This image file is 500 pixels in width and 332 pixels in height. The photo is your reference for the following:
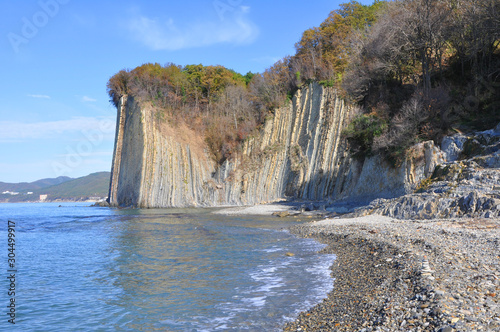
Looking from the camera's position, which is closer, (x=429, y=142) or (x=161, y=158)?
(x=429, y=142)

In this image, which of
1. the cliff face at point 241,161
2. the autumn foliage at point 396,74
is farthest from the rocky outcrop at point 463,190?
the cliff face at point 241,161

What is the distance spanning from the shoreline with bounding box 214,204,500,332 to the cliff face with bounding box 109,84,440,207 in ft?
73.5

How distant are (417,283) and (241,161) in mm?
41580

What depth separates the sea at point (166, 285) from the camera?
742 cm

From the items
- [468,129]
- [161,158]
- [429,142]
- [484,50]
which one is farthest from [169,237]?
[161,158]

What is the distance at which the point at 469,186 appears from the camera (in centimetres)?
1585

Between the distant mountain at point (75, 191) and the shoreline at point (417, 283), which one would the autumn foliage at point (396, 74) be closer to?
the shoreline at point (417, 283)

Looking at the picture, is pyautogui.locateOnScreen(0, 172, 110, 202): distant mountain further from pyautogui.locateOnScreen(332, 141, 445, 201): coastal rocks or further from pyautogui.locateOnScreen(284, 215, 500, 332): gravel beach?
pyautogui.locateOnScreen(284, 215, 500, 332): gravel beach

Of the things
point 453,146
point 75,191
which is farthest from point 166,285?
point 75,191

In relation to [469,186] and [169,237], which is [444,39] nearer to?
[469,186]

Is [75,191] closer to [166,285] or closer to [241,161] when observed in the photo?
[241,161]

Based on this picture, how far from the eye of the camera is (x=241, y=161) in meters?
48.1

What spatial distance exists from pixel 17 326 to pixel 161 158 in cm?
4152

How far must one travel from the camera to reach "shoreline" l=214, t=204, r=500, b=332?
17.1 ft
